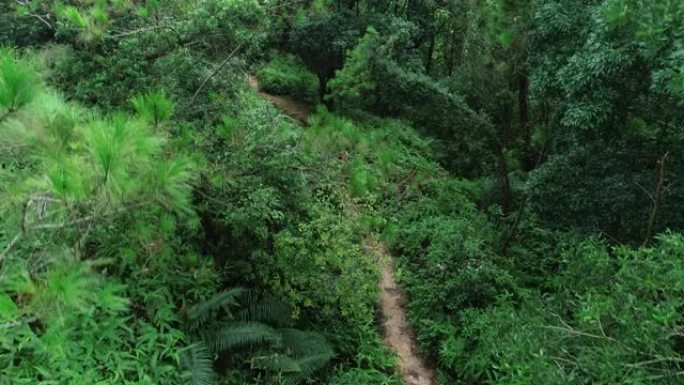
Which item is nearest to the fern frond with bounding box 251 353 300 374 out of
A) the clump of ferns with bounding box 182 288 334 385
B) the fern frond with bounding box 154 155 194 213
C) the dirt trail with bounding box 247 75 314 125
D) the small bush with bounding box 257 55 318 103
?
the clump of ferns with bounding box 182 288 334 385

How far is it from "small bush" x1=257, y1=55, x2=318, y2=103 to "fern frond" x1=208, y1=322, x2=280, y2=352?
28.3 ft

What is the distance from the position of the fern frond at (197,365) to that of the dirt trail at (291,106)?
308 inches

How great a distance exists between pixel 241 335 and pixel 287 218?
1222 mm

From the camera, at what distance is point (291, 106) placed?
12133 millimetres

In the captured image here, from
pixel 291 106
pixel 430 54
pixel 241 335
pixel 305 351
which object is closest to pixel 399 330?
pixel 305 351

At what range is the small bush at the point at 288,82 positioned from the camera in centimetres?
1255

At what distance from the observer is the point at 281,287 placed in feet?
16.4

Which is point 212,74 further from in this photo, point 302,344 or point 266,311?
point 302,344

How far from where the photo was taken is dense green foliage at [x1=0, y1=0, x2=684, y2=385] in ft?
8.21

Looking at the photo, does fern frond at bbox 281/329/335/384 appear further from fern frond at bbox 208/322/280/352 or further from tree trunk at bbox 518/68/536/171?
tree trunk at bbox 518/68/536/171

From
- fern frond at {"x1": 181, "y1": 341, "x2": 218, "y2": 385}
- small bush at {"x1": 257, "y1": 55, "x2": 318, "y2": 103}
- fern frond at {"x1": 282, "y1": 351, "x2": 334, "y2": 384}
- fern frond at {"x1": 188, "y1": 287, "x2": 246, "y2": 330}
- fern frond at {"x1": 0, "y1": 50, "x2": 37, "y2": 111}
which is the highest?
fern frond at {"x1": 0, "y1": 50, "x2": 37, "y2": 111}

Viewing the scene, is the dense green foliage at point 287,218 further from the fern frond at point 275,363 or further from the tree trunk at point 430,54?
the tree trunk at point 430,54

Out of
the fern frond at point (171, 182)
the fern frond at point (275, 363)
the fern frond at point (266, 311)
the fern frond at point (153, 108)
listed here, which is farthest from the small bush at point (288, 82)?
the fern frond at point (171, 182)

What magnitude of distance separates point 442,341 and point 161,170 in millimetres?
4611
